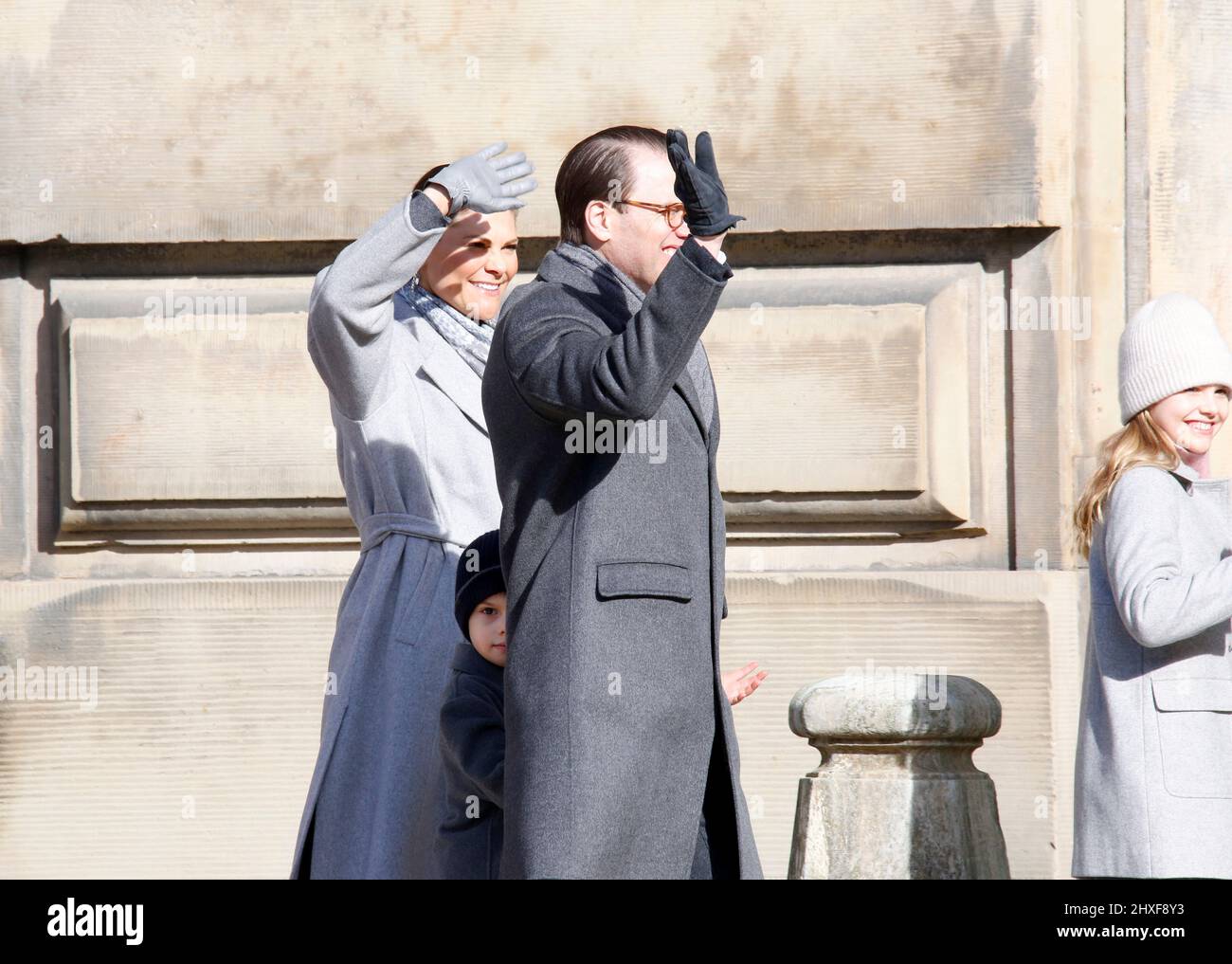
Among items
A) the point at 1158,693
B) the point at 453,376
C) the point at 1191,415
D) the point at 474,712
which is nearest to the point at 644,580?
the point at 474,712

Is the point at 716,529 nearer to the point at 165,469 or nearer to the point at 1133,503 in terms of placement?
the point at 1133,503

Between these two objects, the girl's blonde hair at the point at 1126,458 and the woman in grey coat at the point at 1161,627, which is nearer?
the woman in grey coat at the point at 1161,627

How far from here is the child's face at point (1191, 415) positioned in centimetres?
365

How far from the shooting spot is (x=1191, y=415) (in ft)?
12.0

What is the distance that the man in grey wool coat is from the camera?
2.74 m

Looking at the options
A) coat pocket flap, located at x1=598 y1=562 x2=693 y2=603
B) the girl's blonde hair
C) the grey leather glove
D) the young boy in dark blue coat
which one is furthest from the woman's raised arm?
the girl's blonde hair

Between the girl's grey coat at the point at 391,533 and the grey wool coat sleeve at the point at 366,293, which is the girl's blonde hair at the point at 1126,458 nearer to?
the girl's grey coat at the point at 391,533

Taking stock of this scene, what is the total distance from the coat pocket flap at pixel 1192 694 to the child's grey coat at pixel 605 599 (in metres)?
0.94

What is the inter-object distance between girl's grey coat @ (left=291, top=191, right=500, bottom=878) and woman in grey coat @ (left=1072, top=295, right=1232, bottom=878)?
4.06 ft

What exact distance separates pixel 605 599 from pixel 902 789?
1.29 m

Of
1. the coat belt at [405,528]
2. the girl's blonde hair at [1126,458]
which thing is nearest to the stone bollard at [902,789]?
the girl's blonde hair at [1126,458]

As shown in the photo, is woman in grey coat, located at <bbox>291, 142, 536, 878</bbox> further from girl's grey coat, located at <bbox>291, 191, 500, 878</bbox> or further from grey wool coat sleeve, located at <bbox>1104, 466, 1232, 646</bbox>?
grey wool coat sleeve, located at <bbox>1104, 466, 1232, 646</bbox>

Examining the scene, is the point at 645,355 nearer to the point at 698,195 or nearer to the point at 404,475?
the point at 698,195
